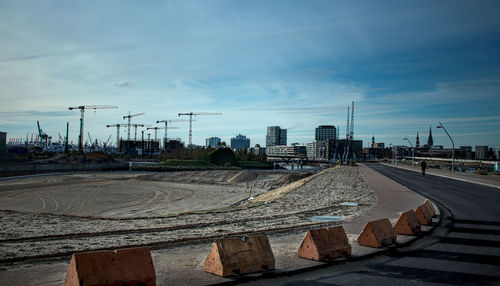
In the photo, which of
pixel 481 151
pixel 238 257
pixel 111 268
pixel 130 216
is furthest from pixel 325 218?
pixel 481 151

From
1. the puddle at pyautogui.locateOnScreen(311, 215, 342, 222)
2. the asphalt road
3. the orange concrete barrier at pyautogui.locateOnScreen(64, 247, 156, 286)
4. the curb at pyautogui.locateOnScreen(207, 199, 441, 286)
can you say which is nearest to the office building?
the puddle at pyautogui.locateOnScreen(311, 215, 342, 222)

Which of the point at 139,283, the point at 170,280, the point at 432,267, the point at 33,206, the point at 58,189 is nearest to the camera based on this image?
the point at 139,283

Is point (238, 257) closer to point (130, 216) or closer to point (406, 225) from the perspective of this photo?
point (406, 225)

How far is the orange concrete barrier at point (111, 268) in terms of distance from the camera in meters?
5.75

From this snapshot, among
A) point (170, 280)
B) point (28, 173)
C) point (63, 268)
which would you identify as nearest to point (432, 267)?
point (170, 280)

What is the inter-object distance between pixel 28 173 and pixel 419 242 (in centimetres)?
6416

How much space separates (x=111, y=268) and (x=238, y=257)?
2.59m

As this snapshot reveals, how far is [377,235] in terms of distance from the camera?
32.0 ft

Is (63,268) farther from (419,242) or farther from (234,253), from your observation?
(419,242)

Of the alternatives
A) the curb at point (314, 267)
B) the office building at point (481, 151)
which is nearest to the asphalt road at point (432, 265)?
the curb at point (314, 267)

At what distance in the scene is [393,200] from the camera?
1994 cm

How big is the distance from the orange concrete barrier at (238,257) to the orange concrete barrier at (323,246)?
1303 mm

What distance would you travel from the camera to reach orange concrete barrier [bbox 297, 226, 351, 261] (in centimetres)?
839

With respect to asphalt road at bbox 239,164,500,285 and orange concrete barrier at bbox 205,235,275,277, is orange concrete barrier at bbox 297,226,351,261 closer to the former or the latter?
asphalt road at bbox 239,164,500,285
